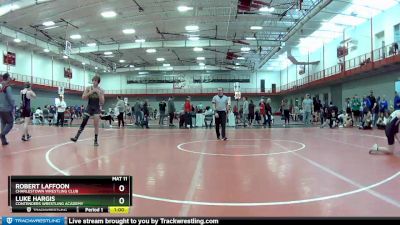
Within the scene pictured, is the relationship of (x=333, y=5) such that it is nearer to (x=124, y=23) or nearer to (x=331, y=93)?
(x=331, y=93)

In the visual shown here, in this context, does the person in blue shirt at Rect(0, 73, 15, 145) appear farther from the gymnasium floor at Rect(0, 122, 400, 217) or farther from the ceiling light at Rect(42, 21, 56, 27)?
the ceiling light at Rect(42, 21, 56, 27)

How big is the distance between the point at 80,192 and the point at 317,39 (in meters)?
39.5

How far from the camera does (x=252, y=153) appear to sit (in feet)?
26.6

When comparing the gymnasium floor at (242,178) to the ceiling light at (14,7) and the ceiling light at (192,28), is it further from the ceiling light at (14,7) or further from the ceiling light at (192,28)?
the ceiling light at (192,28)

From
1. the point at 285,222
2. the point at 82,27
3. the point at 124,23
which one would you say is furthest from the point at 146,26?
the point at 285,222

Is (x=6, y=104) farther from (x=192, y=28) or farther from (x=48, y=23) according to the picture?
(x=192, y=28)
